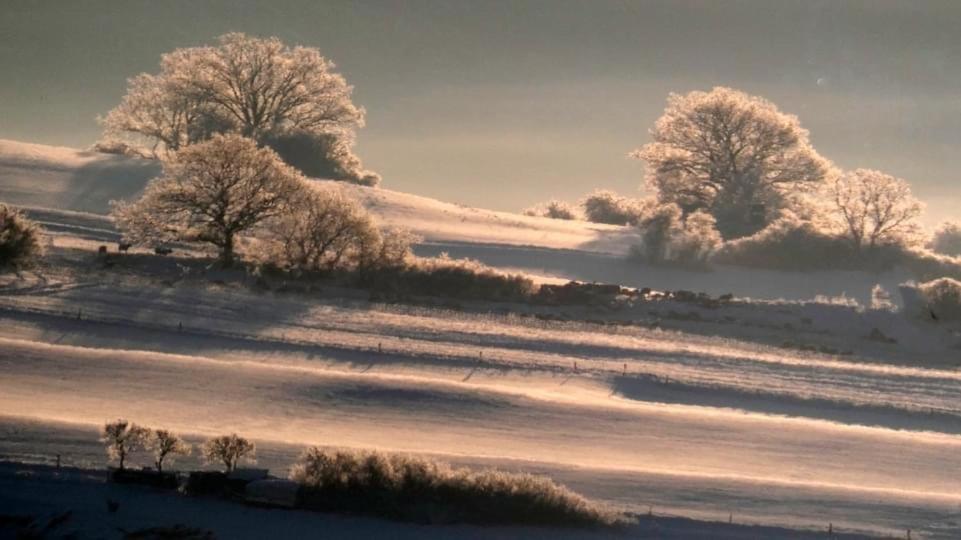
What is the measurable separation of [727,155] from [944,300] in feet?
77.4

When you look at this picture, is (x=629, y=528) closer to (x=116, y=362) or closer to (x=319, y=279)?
(x=116, y=362)

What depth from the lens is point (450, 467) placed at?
18406 millimetres

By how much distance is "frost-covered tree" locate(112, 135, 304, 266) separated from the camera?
37750 millimetres

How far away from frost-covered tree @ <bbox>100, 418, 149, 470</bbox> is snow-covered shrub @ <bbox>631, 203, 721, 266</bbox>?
3246cm

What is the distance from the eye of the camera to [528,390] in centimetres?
2567

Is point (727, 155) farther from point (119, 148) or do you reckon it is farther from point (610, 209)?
point (119, 148)

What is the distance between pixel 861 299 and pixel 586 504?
29.1 m

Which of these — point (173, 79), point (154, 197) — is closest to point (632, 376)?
point (154, 197)

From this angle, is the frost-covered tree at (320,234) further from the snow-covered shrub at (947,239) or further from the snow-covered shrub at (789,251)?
the snow-covered shrub at (947,239)

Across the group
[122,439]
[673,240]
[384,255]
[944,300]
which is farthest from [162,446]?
[673,240]

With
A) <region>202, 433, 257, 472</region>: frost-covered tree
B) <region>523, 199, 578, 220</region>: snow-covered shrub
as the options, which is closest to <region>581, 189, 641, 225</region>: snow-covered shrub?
<region>523, 199, 578, 220</region>: snow-covered shrub

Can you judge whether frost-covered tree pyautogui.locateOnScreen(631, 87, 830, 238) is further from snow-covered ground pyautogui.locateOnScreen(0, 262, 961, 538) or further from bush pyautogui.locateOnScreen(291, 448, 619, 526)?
bush pyautogui.locateOnScreen(291, 448, 619, 526)

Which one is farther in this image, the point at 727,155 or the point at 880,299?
the point at 727,155

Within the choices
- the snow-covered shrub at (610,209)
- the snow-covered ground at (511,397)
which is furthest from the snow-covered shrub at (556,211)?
the snow-covered ground at (511,397)
